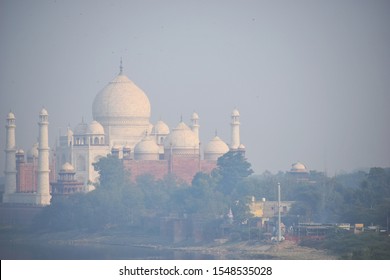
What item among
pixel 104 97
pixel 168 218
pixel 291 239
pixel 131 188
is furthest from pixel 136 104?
pixel 291 239

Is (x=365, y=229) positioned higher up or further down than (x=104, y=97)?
Answer: further down

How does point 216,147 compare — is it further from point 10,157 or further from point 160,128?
point 10,157

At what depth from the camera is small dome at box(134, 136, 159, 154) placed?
251 feet

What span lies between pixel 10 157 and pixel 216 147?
864 cm

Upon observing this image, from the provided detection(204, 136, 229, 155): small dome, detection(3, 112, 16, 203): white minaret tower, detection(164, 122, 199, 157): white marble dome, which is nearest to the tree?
detection(164, 122, 199, 157): white marble dome

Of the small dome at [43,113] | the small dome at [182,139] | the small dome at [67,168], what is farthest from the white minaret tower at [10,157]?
the small dome at [182,139]

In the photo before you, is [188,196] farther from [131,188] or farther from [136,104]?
[136,104]

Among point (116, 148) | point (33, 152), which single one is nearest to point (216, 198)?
point (116, 148)

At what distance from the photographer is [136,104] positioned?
78.2m

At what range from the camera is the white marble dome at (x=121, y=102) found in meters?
78.2

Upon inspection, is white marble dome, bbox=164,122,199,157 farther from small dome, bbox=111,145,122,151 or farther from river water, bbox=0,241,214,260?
river water, bbox=0,241,214,260

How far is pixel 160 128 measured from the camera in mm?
79938

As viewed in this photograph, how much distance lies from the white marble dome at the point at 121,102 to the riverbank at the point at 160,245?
32.1 feet

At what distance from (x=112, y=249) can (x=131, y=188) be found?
867cm
